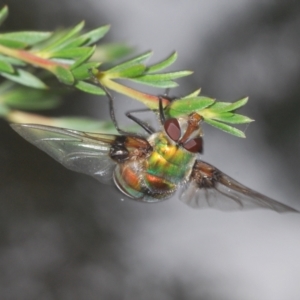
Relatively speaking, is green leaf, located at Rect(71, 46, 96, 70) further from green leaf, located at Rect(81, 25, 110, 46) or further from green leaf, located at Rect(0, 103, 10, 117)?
green leaf, located at Rect(0, 103, 10, 117)

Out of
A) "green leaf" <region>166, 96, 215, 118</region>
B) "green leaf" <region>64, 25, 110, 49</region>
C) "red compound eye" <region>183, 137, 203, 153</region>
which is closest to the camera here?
"green leaf" <region>166, 96, 215, 118</region>

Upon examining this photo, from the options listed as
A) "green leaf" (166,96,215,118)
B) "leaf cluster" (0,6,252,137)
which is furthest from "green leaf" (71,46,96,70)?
"green leaf" (166,96,215,118)

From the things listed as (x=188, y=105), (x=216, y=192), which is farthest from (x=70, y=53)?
(x=216, y=192)

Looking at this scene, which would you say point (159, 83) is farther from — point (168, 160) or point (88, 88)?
point (168, 160)

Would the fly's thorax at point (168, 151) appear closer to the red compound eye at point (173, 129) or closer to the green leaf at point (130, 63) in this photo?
the red compound eye at point (173, 129)

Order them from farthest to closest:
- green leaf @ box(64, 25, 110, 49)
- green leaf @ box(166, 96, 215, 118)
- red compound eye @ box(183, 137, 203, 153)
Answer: red compound eye @ box(183, 137, 203, 153) → green leaf @ box(64, 25, 110, 49) → green leaf @ box(166, 96, 215, 118)
